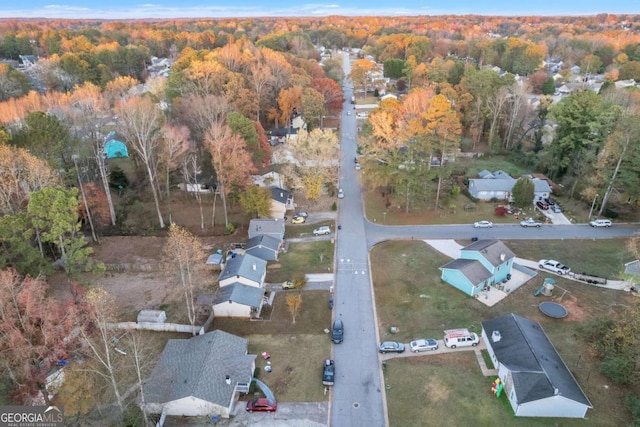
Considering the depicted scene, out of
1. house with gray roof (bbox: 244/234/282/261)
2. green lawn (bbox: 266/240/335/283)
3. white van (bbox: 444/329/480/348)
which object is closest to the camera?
white van (bbox: 444/329/480/348)

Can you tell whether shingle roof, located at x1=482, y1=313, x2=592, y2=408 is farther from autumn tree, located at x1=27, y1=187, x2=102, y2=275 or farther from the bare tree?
the bare tree

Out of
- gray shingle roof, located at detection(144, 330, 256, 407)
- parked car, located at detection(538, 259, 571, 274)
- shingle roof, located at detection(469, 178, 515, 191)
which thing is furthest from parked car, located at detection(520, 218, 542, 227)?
gray shingle roof, located at detection(144, 330, 256, 407)

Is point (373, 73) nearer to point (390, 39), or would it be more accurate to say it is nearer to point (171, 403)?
point (390, 39)

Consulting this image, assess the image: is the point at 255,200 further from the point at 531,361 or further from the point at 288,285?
the point at 531,361

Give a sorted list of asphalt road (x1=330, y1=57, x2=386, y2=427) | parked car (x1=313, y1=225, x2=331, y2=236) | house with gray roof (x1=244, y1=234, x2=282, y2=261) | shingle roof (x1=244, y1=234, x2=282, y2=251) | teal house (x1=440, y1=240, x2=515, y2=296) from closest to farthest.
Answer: asphalt road (x1=330, y1=57, x2=386, y2=427) < teal house (x1=440, y1=240, x2=515, y2=296) < house with gray roof (x1=244, y1=234, x2=282, y2=261) < shingle roof (x1=244, y1=234, x2=282, y2=251) < parked car (x1=313, y1=225, x2=331, y2=236)

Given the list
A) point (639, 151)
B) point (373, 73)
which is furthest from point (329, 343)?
A: point (373, 73)

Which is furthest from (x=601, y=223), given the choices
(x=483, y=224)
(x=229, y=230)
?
(x=229, y=230)

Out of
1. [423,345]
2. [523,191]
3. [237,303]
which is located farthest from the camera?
[523,191]
